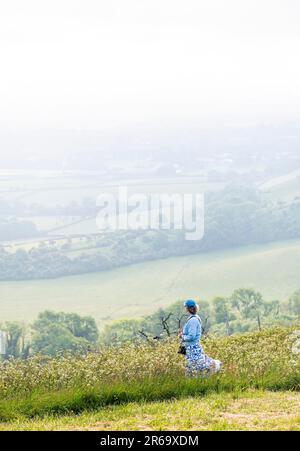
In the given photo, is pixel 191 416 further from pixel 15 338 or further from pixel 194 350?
pixel 15 338

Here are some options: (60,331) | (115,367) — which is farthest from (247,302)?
(115,367)

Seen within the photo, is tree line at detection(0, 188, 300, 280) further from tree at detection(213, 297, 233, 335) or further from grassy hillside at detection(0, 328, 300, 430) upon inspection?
grassy hillside at detection(0, 328, 300, 430)

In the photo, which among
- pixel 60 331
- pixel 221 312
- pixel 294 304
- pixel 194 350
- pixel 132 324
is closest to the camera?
pixel 194 350

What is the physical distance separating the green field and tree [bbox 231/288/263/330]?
10.9 m

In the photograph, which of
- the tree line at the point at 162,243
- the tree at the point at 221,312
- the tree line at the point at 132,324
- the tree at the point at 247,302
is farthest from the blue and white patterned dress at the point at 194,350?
the tree line at the point at 162,243

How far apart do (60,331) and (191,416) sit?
69.5 m

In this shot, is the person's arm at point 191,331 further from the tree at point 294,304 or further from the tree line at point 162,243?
the tree line at point 162,243

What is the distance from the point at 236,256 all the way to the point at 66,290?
36.0 metres

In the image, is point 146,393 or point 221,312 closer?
point 146,393

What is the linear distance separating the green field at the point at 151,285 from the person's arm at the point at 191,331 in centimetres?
9256

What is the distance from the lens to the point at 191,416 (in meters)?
8.75

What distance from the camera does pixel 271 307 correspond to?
91.9m

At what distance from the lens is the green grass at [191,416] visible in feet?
27.2

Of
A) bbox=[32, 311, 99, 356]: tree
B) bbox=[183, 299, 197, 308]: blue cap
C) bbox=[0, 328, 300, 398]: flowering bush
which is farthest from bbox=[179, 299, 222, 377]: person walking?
bbox=[32, 311, 99, 356]: tree
